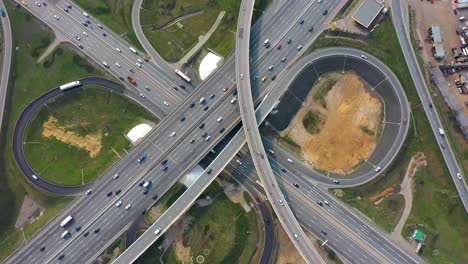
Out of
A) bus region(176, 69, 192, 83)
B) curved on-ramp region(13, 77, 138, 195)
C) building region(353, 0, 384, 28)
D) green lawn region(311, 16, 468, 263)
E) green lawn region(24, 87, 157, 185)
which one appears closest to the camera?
green lawn region(311, 16, 468, 263)

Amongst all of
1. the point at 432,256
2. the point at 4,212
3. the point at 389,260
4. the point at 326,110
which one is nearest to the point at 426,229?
the point at 432,256

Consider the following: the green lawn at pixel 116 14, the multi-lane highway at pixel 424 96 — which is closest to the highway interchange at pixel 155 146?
the green lawn at pixel 116 14

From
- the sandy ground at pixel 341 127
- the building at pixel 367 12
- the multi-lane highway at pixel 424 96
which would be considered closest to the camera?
the multi-lane highway at pixel 424 96

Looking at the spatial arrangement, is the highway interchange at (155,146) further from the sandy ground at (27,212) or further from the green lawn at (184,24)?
the green lawn at (184,24)

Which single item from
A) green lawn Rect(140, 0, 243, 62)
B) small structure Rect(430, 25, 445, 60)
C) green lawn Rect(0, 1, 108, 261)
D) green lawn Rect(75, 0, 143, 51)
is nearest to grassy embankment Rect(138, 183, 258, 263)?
green lawn Rect(0, 1, 108, 261)

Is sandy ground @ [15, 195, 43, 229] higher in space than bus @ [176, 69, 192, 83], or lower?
lower

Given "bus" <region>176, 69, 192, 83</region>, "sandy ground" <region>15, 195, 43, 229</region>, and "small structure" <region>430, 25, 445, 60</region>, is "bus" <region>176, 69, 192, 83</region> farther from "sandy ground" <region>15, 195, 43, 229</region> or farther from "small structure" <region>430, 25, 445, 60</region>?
"small structure" <region>430, 25, 445, 60</region>
